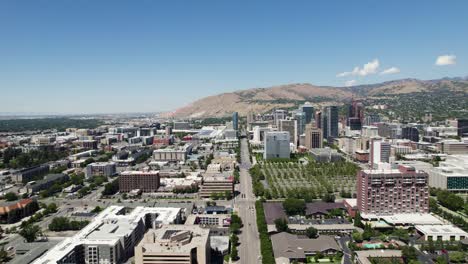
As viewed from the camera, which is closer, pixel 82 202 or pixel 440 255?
pixel 440 255

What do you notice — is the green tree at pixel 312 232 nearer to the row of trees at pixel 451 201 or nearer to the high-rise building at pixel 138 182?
the row of trees at pixel 451 201

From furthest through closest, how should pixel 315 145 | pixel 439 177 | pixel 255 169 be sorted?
pixel 315 145, pixel 255 169, pixel 439 177

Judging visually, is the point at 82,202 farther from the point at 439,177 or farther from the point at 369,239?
the point at 439,177

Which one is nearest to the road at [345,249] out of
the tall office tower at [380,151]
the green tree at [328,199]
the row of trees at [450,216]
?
the green tree at [328,199]

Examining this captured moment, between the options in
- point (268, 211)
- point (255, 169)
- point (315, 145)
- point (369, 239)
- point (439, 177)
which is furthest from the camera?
point (315, 145)

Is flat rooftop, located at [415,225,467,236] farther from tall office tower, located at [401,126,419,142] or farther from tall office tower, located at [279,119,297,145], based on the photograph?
tall office tower, located at [401,126,419,142]

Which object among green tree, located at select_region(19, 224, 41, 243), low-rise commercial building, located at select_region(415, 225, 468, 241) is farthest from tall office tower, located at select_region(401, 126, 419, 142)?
green tree, located at select_region(19, 224, 41, 243)

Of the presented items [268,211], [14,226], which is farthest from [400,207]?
[14,226]
